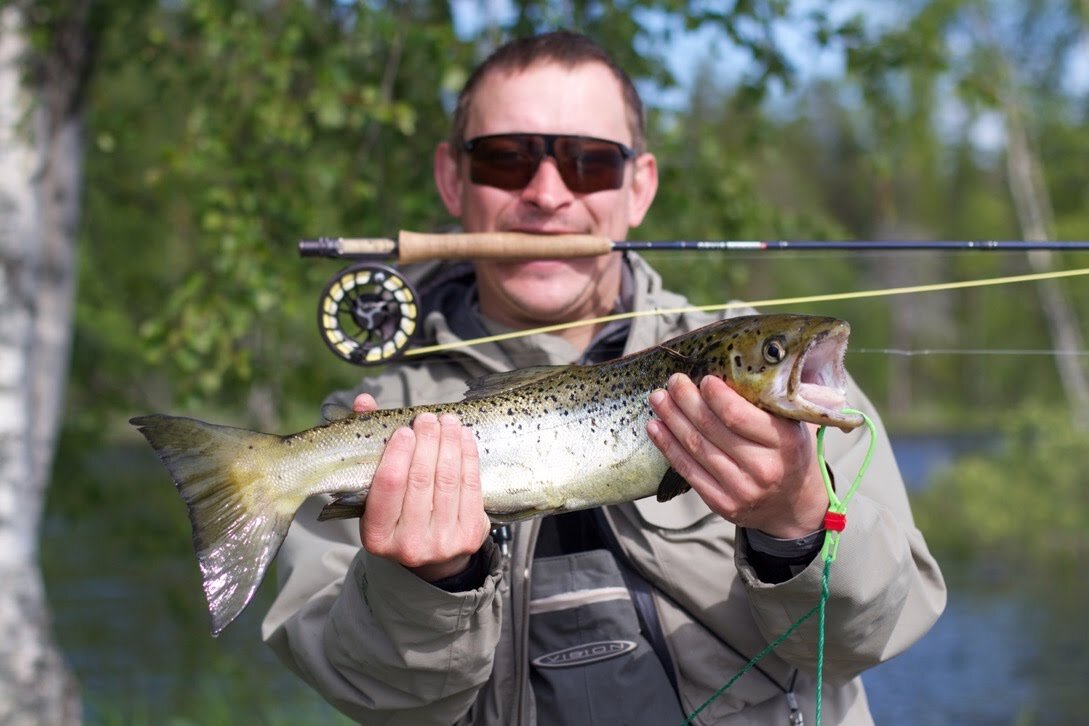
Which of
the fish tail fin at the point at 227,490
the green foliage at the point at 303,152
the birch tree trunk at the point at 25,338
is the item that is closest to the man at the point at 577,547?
the fish tail fin at the point at 227,490

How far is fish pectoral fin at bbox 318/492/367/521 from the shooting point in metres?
2.66

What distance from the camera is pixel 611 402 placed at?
8.75 feet

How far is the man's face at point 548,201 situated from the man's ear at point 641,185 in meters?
0.11

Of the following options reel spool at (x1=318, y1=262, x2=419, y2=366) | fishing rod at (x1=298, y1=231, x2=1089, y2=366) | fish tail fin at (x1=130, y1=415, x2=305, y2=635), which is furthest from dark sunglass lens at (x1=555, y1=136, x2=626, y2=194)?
fish tail fin at (x1=130, y1=415, x2=305, y2=635)

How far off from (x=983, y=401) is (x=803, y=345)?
53.7 m

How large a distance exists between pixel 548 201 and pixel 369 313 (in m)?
0.60

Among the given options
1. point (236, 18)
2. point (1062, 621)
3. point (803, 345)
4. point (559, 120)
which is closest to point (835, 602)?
point (803, 345)

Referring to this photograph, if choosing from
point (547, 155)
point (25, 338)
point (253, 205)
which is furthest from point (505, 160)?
point (25, 338)

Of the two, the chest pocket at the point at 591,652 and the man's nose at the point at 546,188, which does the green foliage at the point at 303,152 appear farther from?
the chest pocket at the point at 591,652

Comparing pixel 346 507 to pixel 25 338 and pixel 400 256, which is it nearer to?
pixel 400 256

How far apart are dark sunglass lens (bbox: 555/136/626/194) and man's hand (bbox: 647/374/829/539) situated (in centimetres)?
Result: 111

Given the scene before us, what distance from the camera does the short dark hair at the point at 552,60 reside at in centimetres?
347

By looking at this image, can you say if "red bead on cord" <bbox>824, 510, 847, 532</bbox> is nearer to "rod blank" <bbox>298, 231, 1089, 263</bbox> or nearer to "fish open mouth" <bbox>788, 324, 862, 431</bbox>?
"fish open mouth" <bbox>788, 324, 862, 431</bbox>

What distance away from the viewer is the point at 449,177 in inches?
150
